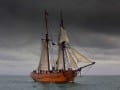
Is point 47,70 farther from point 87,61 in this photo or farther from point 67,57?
point 87,61

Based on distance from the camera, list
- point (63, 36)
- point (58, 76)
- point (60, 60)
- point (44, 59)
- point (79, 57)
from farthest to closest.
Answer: point (44, 59), point (63, 36), point (60, 60), point (58, 76), point (79, 57)

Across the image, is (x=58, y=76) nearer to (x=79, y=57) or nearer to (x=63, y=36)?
(x=79, y=57)

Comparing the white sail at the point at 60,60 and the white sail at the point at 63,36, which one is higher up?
the white sail at the point at 63,36

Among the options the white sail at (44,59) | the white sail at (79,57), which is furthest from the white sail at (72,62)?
the white sail at (44,59)

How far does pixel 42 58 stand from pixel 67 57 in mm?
13337

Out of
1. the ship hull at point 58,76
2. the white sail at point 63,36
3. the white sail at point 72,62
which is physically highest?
the white sail at point 63,36

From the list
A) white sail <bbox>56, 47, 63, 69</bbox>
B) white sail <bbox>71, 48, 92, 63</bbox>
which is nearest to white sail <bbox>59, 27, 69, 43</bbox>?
white sail <bbox>56, 47, 63, 69</bbox>

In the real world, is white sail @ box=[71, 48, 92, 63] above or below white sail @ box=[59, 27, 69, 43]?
below

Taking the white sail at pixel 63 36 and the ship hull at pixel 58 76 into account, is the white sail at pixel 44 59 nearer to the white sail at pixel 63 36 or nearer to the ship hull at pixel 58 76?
the ship hull at pixel 58 76

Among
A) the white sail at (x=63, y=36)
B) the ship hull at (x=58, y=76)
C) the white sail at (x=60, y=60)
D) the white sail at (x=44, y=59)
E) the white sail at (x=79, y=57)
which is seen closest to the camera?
the white sail at (x=79, y=57)

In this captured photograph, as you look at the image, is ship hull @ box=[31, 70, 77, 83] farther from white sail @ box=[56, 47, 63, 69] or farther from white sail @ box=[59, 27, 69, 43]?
white sail @ box=[59, 27, 69, 43]

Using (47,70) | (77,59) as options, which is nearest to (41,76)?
(47,70)

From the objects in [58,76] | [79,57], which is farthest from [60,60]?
[79,57]

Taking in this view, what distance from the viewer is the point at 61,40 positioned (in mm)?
117250
